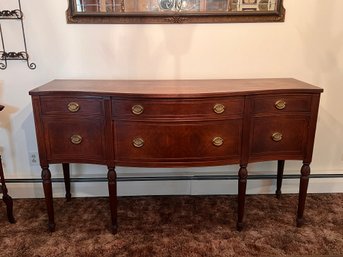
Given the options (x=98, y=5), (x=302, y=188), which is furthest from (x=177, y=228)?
(x=98, y=5)

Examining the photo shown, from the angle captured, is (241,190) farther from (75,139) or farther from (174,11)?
(174,11)

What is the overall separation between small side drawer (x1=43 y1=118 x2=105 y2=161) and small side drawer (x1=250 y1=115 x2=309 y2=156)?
0.92 meters

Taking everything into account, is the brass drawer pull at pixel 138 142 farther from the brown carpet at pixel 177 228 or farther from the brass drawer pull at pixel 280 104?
the brass drawer pull at pixel 280 104

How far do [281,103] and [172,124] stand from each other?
25.9 inches

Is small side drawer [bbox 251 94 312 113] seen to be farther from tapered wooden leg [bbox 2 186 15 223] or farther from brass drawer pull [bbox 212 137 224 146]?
tapered wooden leg [bbox 2 186 15 223]

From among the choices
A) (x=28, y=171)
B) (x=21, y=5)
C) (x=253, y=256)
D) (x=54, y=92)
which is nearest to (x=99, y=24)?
(x=21, y=5)

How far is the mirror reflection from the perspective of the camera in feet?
6.59

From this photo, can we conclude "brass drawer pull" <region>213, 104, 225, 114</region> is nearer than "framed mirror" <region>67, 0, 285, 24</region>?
Yes

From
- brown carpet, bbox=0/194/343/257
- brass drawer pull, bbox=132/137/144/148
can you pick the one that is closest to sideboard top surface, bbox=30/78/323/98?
brass drawer pull, bbox=132/137/144/148

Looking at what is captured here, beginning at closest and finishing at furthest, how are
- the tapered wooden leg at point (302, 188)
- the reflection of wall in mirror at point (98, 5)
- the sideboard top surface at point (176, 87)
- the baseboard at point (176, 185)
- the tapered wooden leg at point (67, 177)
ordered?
1. the sideboard top surface at point (176, 87)
2. the tapered wooden leg at point (302, 188)
3. the reflection of wall in mirror at point (98, 5)
4. the tapered wooden leg at point (67, 177)
5. the baseboard at point (176, 185)

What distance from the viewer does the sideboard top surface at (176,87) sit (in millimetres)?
1644

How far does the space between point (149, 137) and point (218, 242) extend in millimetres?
794

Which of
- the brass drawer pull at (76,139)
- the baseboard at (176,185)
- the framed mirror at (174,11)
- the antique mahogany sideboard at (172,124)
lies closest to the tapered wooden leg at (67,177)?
the baseboard at (176,185)

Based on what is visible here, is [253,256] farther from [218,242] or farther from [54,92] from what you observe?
[54,92]
